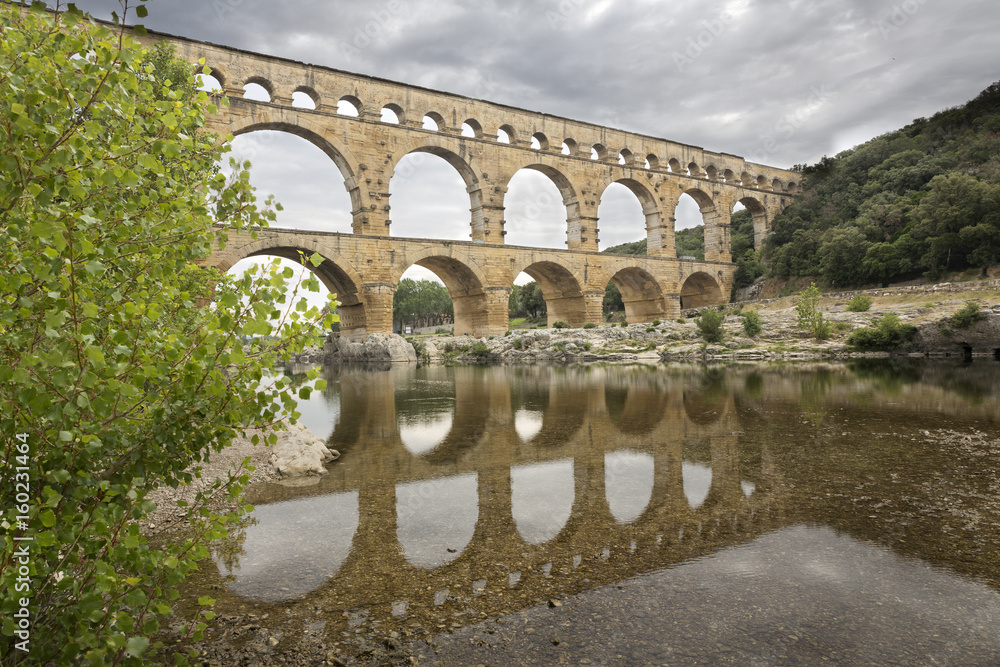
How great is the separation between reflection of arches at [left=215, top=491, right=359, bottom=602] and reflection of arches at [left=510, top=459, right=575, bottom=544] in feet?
4.15

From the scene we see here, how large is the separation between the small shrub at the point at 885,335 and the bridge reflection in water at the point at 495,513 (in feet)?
48.2

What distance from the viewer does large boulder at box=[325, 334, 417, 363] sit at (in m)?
25.3

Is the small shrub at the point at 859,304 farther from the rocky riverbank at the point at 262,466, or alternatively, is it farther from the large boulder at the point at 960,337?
the rocky riverbank at the point at 262,466

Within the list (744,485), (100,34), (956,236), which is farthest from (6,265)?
(956,236)

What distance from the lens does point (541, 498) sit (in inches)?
188

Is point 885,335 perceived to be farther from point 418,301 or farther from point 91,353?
point 418,301

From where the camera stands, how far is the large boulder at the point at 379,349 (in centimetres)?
2533

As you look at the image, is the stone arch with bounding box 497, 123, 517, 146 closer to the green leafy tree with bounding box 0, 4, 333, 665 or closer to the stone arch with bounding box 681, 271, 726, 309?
the stone arch with bounding box 681, 271, 726, 309

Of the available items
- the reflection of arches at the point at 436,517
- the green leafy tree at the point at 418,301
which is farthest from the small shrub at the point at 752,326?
the green leafy tree at the point at 418,301

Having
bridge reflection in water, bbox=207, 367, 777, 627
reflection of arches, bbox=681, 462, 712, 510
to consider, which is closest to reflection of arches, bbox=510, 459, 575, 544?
bridge reflection in water, bbox=207, 367, 777, 627

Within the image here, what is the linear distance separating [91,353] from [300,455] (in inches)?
193

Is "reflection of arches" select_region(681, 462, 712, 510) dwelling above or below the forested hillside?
below

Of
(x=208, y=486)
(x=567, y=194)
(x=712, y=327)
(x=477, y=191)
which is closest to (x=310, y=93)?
(x=477, y=191)

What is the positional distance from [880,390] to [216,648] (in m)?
11.6
